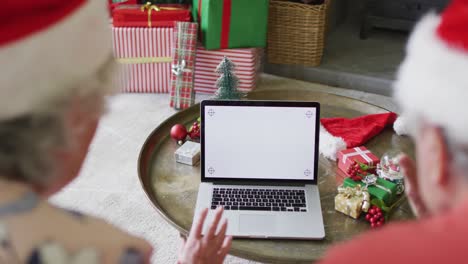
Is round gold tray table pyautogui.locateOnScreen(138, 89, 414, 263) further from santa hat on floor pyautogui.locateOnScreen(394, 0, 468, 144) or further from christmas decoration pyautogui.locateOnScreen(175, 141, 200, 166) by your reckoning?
santa hat on floor pyautogui.locateOnScreen(394, 0, 468, 144)

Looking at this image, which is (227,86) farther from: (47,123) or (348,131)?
(47,123)

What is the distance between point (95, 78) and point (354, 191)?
2.97 ft

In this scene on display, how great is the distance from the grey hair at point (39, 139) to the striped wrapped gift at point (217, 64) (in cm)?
204

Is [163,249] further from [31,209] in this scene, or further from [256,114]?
[31,209]

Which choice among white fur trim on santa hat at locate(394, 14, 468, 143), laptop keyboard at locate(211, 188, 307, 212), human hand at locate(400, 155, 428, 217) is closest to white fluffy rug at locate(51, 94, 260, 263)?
laptop keyboard at locate(211, 188, 307, 212)

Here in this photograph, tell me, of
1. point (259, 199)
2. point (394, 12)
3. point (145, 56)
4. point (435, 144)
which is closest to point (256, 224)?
point (259, 199)

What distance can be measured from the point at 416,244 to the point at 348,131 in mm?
1246

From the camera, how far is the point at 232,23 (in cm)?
264

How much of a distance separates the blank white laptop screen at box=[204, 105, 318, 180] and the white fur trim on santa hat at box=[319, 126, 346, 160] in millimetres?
165

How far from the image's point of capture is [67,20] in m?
0.61

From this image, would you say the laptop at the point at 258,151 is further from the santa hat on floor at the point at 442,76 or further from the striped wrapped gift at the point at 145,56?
the striped wrapped gift at the point at 145,56

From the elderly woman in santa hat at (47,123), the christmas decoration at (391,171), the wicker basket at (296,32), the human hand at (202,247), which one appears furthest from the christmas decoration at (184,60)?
the elderly woman in santa hat at (47,123)

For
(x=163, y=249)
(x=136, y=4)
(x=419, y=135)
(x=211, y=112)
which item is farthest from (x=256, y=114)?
(x=136, y=4)

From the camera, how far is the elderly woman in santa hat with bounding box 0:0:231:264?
22.7 inches
